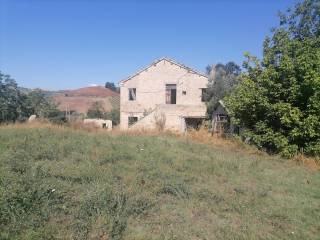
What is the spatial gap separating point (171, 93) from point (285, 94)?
17280 millimetres

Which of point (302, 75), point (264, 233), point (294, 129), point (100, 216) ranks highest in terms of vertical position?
point (302, 75)

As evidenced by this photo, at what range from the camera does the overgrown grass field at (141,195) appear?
15.3 feet

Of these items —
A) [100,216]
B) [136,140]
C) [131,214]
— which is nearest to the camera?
[100,216]

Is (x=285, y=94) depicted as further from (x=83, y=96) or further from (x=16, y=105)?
(x=83, y=96)

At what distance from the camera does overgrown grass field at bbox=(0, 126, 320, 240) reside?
465cm

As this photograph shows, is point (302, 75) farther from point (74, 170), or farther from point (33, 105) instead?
point (33, 105)

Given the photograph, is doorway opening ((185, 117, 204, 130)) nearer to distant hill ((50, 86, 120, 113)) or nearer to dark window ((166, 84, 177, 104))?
dark window ((166, 84, 177, 104))

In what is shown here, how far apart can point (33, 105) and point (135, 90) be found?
380 inches

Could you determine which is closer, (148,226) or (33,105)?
(148,226)

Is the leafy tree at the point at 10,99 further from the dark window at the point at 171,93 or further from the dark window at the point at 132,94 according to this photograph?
the dark window at the point at 171,93

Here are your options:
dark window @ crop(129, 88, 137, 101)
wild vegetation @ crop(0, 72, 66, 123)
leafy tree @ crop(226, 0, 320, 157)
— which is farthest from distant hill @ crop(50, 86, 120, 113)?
leafy tree @ crop(226, 0, 320, 157)

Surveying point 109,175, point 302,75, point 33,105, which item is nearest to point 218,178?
point 109,175

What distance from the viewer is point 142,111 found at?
98.0 feet

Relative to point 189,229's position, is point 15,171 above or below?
above
